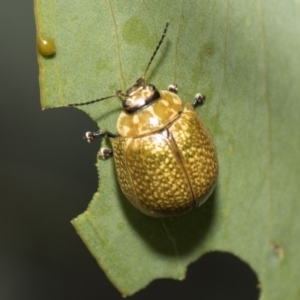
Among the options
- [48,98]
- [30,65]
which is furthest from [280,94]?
[30,65]

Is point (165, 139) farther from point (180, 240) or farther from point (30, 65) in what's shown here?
point (30, 65)

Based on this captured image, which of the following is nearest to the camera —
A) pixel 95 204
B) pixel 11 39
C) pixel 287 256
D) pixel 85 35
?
pixel 85 35

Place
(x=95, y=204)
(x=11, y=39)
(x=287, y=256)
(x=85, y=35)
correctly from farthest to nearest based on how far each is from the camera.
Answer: (x=11, y=39) → (x=287, y=256) → (x=95, y=204) → (x=85, y=35)

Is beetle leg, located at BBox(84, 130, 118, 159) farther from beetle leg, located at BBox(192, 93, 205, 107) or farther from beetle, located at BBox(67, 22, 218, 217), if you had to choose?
beetle leg, located at BBox(192, 93, 205, 107)

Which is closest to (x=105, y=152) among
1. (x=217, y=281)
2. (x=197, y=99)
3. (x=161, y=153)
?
(x=161, y=153)

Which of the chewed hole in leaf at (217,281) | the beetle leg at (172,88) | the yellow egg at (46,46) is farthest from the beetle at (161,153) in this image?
the chewed hole in leaf at (217,281)

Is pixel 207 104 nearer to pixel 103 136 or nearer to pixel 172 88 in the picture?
pixel 172 88

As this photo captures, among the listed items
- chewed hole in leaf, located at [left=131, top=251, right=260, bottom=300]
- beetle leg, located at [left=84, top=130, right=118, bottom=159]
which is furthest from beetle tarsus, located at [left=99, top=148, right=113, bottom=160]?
chewed hole in leaf, located at [left=131, top=251, right=260, bottom=300]
